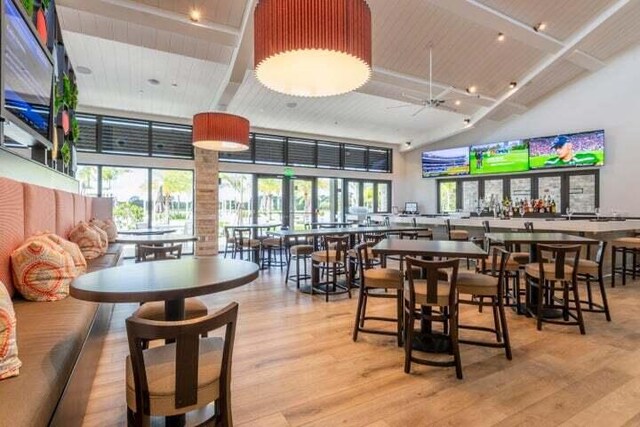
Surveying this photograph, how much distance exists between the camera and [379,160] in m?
12.0

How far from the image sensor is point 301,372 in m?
2.56

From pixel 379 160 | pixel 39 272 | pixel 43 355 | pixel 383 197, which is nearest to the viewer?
pixel 43 355

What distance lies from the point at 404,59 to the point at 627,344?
17.5 feet

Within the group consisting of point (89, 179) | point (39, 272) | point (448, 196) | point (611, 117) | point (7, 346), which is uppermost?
point (611, 117)

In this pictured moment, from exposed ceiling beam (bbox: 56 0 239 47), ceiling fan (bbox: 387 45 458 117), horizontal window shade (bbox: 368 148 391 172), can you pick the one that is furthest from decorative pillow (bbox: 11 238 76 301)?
horizontal window shade (bbox: 368 148 391 172)

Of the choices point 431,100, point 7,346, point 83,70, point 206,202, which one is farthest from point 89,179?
point 7,346

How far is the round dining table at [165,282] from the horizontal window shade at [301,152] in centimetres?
824

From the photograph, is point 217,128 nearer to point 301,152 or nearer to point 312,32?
point 312,32

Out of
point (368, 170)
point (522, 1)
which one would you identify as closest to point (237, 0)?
point (522, 1)

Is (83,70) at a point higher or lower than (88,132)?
A: higher

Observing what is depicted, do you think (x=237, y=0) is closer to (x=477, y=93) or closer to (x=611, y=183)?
(x=477, y=93)

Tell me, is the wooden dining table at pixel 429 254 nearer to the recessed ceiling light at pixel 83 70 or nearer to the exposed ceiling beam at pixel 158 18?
the exposed ceiling beam at pixel 158 18

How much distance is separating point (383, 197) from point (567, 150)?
5.46 m

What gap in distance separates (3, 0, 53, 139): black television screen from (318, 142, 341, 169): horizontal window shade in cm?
788
